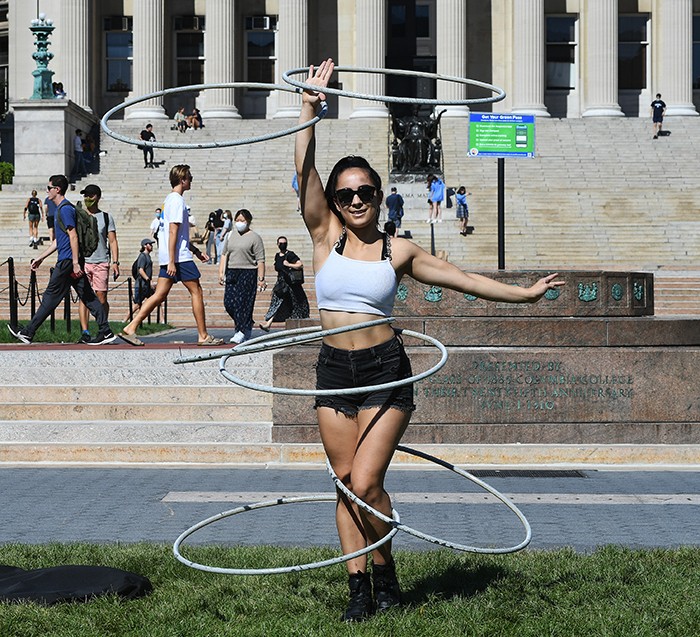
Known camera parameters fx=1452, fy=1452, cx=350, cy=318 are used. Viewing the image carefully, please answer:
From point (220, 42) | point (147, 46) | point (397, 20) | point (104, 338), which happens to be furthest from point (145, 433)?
point (397, 20)

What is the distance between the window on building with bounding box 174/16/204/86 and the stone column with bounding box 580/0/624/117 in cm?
1778

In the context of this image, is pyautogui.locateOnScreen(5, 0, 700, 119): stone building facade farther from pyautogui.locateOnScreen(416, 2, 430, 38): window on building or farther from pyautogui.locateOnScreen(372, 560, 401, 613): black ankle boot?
pyautogui.locateOnScreen(372, 560, 401, 613): black ankle boot

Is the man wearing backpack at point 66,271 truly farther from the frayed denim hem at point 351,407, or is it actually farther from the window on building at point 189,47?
the window on building at point 189,47

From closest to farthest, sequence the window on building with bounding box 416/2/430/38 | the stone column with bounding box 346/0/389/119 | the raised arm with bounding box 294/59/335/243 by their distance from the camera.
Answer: the raised arm with bounding box 294/59/335/243
the stone column with bounding box 346/0/389/119
the window on building with bounding box 416/2/430/38

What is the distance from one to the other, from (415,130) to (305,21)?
15762mm

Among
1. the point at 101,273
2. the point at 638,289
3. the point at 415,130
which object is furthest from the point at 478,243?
the point at 638,289

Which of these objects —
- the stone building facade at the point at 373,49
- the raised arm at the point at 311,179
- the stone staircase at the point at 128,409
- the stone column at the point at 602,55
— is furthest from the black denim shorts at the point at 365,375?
the stone column at the point at 602,55

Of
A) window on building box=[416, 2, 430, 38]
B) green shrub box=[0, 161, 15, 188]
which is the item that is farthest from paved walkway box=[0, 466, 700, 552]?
window on building box=[416, 2, 430, 38]

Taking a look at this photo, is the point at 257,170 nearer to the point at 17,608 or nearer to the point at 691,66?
the point at 691,66

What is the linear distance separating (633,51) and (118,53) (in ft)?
77.5

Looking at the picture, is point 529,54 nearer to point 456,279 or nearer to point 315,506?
point 315,506

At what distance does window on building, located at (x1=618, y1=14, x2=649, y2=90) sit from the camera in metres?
66.1

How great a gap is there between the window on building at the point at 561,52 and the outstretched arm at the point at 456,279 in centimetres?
6097

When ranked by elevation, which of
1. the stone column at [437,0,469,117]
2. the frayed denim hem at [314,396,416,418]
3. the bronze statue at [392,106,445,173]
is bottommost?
the frayed denim hem at [314,396,416,418]
